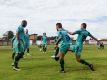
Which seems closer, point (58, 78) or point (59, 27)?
point (58, 78)

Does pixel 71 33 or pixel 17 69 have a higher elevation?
pixel 71 33

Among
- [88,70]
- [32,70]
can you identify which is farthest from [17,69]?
→ [88,70]

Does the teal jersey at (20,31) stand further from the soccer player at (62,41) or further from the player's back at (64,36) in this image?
the player's back at (64,36)

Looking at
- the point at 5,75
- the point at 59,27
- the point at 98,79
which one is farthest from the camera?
the point at 59,27

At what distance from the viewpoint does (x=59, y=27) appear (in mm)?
19328

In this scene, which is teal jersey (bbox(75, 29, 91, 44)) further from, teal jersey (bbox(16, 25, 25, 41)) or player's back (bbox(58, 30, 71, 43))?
teal jersey (bbox(16, 25, 25, 41))

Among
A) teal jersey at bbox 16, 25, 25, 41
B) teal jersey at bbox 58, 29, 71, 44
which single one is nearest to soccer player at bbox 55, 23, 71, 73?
teal jersey at bbox 58, 29, 71, 44

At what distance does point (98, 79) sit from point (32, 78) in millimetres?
2658

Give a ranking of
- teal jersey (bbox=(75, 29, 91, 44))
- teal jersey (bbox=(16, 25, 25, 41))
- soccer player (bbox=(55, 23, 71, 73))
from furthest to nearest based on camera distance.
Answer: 1. teal jersey (bbox=(16, 25, 25, 41))
2. soccer player (bbox=(55, 23, 71, 73))
3. teal jersey (bbox=(75, 29, 91, 44))

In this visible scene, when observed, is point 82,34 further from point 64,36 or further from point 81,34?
point 64,36

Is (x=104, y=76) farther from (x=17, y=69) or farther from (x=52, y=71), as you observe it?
(x=17, y=69)

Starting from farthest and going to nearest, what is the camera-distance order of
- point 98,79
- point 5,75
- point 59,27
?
point 59,27
point 5,75
point 98,79

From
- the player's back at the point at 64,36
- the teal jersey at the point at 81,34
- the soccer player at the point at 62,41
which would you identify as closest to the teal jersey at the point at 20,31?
the soccer player at the point at 62,41

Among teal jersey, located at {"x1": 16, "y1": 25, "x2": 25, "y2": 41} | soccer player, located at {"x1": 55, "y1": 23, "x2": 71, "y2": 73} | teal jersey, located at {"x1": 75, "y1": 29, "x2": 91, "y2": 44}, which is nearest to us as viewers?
teal jersey, located at {"x1": 75, "y1": 29, "x2": 91, "y2": 44}
